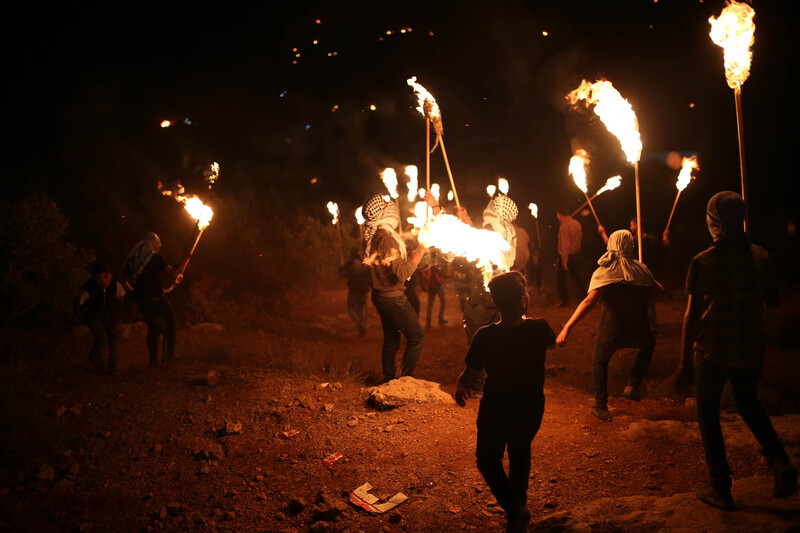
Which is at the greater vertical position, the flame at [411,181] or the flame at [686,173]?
the flame at [411,181]

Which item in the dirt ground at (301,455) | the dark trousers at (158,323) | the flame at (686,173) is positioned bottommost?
the dirt ground at (301,455)

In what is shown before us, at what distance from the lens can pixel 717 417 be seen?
356 centimetres

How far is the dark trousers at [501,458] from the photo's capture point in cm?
340

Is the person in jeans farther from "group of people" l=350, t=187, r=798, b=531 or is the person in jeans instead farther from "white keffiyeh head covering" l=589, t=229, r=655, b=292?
"group of people" l=350, t=187, r=798, b=531

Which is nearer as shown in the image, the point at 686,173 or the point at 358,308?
the point at 686,173

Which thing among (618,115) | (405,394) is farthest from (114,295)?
(618,115)

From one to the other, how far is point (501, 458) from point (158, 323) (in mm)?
6175

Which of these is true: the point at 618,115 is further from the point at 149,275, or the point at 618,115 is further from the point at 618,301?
the point at 149,275

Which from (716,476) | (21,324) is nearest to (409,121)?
(21,324)

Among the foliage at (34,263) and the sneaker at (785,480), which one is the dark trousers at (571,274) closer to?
the sneaker at (785,480)

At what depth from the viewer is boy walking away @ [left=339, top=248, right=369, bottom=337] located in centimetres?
1112

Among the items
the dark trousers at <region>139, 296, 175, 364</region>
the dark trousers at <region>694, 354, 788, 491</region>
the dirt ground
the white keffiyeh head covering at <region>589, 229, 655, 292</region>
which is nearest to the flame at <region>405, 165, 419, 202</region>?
the dirt ground

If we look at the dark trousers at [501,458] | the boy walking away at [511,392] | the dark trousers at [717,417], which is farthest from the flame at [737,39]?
the dark trousers at [501,458]

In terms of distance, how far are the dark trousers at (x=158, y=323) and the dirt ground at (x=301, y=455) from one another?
427mm
